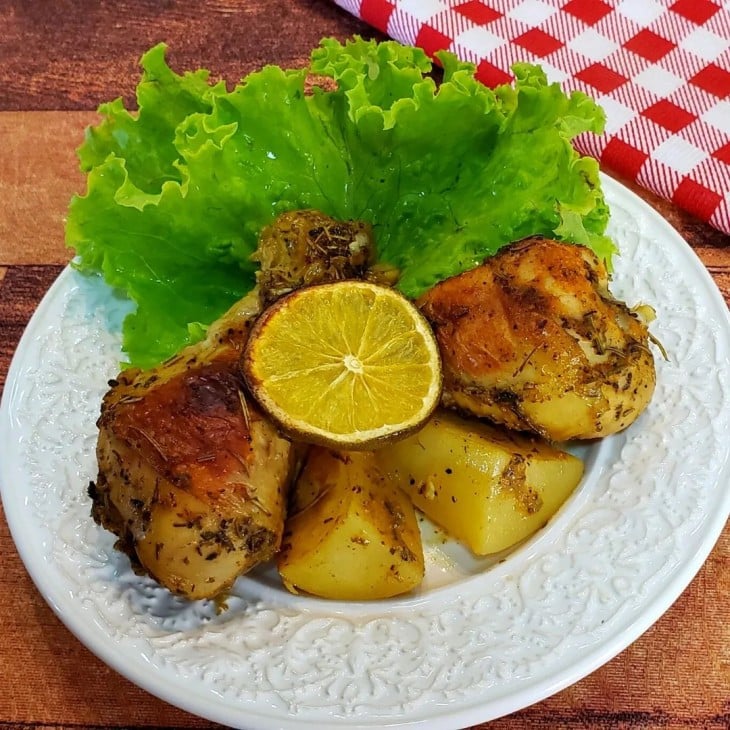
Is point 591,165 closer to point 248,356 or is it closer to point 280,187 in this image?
point 280,187

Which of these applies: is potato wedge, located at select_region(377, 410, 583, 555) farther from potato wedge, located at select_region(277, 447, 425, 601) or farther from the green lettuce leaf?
the green lettuce leaf

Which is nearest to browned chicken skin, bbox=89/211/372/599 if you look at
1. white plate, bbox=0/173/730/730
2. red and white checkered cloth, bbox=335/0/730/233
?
white plate, bbox=0/173/730/730

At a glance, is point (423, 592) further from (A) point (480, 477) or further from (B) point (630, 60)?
(B) point (630, 60)

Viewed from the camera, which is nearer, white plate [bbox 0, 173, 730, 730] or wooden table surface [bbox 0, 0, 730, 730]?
white plate [bbox 0, 173, 730, 730]

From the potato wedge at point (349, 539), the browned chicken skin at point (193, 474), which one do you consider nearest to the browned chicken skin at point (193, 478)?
the browned chicken skin at point (193, 474)

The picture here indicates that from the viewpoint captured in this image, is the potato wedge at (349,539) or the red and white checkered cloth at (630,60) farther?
the red and white checkered cloth at (630,60)

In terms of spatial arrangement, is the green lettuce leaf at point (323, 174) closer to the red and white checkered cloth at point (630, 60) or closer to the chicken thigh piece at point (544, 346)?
the chicken thigh piece at point (544, 346)
